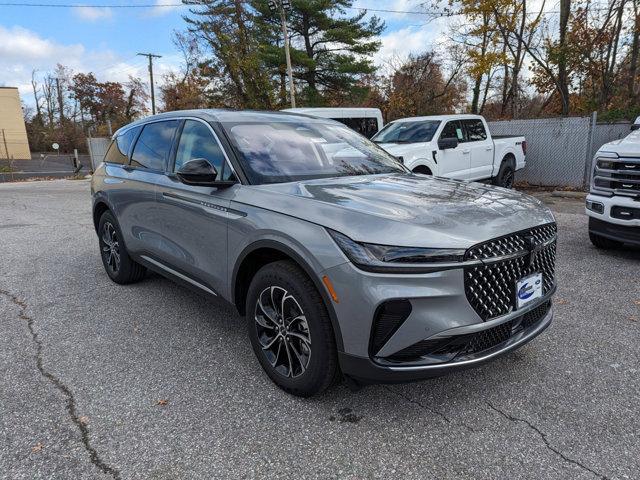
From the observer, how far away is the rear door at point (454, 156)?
30.2 feet

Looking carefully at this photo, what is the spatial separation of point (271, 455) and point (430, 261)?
126 cm

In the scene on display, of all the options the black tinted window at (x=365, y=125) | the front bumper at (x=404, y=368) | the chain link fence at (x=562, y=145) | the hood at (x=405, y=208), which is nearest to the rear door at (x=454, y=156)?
the black tinted window at (x=365, y=125)

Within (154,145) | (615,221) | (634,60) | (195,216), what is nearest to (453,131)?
(615,221)

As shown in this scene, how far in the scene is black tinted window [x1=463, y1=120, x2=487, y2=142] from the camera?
998 cm

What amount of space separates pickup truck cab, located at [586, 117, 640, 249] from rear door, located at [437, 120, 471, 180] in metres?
3.78

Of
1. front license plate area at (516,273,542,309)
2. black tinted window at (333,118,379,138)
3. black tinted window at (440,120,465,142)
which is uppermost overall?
black tinted window at (333,118,379,138)

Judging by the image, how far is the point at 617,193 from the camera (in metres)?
5.16

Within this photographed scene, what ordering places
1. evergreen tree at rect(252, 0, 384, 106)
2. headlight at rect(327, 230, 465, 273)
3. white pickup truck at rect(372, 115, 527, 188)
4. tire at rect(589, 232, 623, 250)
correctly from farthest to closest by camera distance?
evergreen tree at rect(252, 0, 384, 106) → white pickup truck at rect(372, 115, 527, 188) → tire at rect(589, 232, 623, 250) → headlight at rect(327, 230, 465, 273)

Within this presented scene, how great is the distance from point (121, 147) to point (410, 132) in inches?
248

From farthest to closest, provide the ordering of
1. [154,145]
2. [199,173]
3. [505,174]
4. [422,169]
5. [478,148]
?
[505,174] < [478,148] < [422,169] < [154,145] < [199,173]

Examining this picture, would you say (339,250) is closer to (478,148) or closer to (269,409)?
(269,409)

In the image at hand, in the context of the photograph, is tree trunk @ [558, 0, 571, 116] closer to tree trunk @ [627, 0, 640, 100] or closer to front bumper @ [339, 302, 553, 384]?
tree trunk @ [627, 0, 640, 100]

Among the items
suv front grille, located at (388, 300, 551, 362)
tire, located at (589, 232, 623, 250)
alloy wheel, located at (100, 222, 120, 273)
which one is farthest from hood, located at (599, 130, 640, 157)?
alloy wheel, located at (100, 222, 120, 273)

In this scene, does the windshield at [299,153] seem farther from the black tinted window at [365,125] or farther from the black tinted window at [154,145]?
the black tinted window at [365,125]
